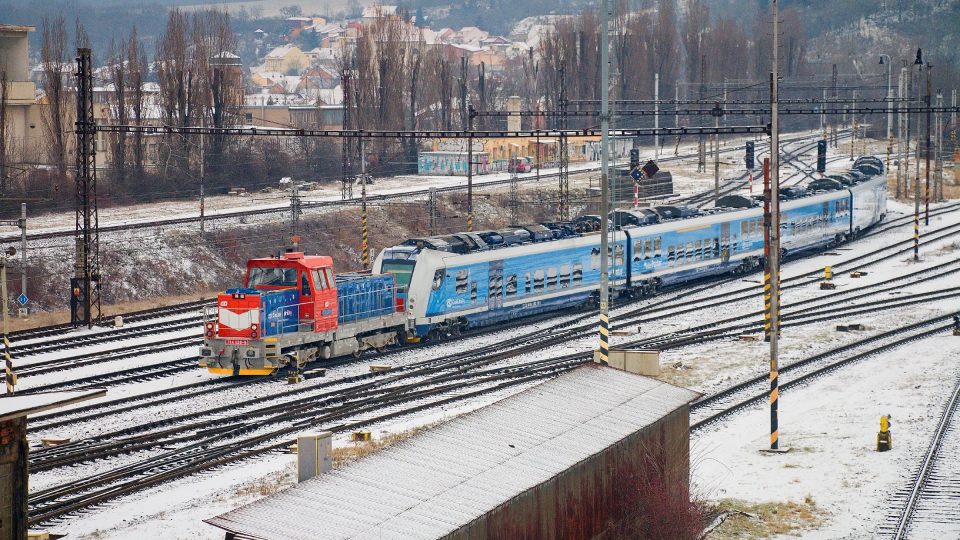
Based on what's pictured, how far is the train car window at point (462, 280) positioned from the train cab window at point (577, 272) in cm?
601

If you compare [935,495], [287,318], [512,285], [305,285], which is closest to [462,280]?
[512,285]

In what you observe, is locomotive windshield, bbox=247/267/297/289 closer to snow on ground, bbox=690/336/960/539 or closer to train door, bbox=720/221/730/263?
snow on ground, bbox=690/336/960/539

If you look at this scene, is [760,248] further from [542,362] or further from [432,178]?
[432,178]

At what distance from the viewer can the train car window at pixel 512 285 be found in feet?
136

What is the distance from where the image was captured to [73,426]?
28250mm

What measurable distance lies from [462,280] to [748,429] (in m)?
13.1

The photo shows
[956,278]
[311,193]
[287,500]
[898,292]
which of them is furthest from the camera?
[311,193]

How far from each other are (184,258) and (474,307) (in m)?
19.5

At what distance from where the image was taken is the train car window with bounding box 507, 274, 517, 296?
41438mm

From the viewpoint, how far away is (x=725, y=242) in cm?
5197

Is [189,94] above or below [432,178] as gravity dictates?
above

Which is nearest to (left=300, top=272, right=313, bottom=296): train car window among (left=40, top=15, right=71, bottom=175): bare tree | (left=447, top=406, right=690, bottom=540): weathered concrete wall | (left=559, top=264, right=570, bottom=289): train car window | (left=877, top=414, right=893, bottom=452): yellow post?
(left=559, top=264, right=570, bottom=289): train car window

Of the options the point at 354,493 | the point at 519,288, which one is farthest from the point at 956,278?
the point at 354,493

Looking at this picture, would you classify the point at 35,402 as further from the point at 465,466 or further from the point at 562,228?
the point at 562,228
